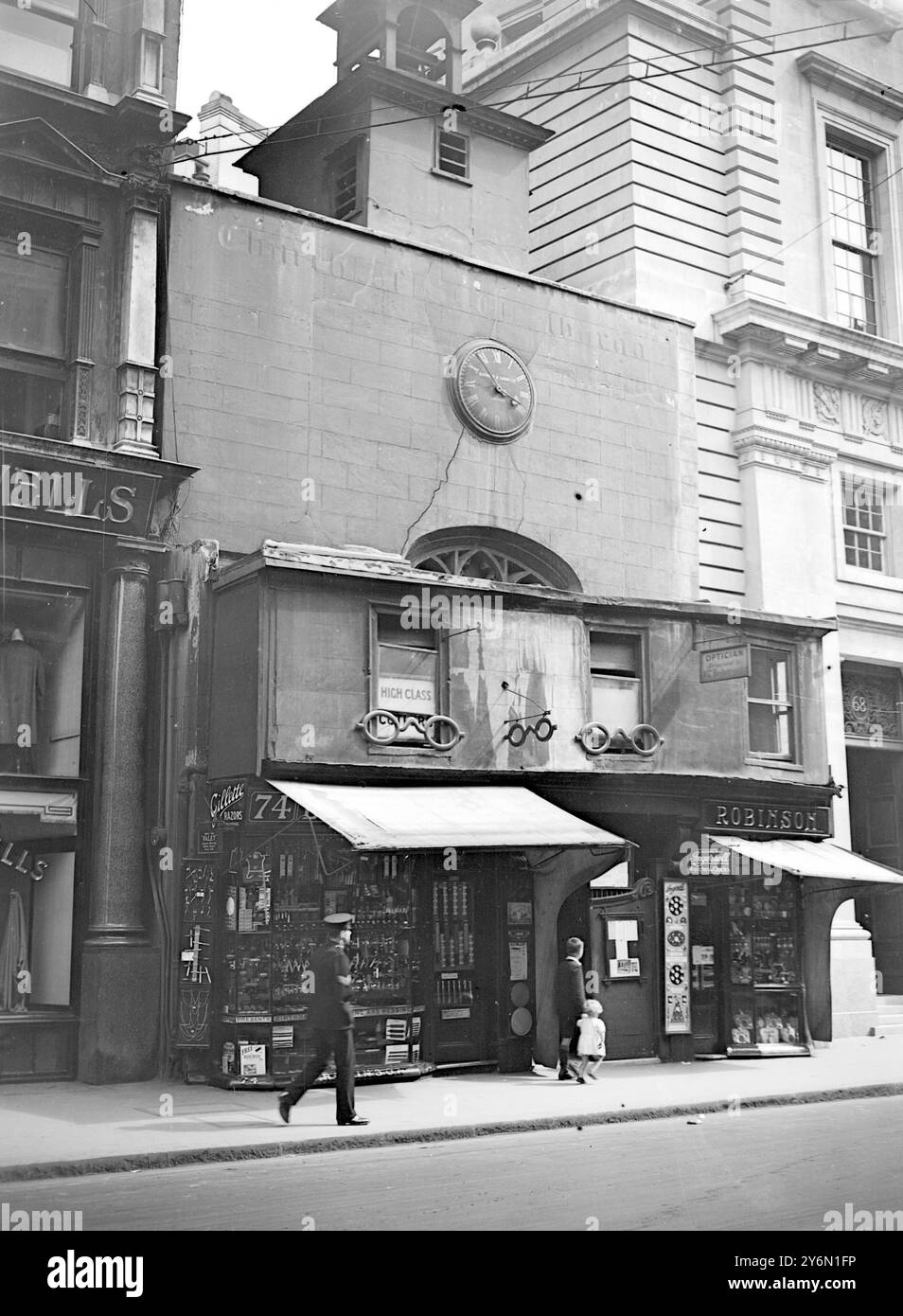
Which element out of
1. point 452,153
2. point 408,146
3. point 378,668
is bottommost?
point 378,668

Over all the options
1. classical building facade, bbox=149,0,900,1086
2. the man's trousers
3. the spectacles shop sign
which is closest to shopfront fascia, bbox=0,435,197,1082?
classical building facade, bbox=149,0,900,1086

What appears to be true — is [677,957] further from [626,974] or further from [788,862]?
[788,862]

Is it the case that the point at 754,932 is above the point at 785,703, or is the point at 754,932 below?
below

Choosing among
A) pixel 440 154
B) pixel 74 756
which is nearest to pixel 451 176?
pixel 440 154

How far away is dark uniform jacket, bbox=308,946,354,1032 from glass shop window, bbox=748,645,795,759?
9.96 meters

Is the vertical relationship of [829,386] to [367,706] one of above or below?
above

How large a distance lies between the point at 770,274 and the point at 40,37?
1380 centimetres

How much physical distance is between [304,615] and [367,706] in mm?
1404

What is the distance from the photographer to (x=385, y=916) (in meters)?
17.9

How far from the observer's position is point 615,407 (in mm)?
23438

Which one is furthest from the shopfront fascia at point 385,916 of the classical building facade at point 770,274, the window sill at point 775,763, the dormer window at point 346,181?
the dormer window at point 346,181

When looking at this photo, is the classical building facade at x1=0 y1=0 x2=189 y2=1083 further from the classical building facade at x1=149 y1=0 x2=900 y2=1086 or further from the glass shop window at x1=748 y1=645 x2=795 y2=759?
the glass shop window at x1=748 y1=645 x2=795 y2=759

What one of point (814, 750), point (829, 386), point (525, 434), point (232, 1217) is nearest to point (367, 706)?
point (525, 434)
